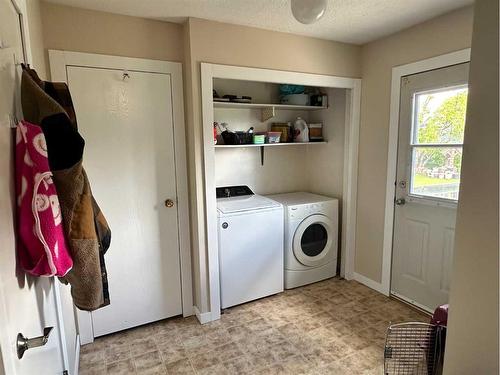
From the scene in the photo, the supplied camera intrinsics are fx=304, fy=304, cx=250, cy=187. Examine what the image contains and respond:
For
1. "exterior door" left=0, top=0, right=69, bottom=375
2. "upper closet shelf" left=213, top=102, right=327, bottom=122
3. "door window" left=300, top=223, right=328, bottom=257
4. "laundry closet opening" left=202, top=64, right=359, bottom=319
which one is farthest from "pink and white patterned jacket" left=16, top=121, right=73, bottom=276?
"door window" left=300, top=223, right=328, bottom=257

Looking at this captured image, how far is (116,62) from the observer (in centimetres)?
211

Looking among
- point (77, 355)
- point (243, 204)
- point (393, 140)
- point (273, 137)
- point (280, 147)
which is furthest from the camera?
point (280, 147)

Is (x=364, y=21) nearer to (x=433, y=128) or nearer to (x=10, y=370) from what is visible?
(x=433, y=128)

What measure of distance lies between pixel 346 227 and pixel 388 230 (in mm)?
443

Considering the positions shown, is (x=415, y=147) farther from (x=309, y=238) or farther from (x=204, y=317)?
(x=204, y=317)

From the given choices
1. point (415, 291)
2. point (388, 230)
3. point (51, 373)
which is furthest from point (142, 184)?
point (415, 291)

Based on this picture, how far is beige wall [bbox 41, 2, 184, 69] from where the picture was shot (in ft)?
6.40

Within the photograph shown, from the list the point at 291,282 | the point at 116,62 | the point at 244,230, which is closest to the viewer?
the point at 116,62

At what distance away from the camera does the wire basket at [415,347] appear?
1.41 metres

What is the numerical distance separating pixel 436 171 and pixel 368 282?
1.29 meters

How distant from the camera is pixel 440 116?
2.33 meters

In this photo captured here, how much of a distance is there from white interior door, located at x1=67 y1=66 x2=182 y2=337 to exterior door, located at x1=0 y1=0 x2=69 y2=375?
90cm

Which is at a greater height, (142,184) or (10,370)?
(142,184)

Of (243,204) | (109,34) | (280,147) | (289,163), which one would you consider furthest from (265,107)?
(109,34)
